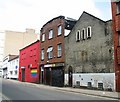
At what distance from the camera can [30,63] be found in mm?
47938

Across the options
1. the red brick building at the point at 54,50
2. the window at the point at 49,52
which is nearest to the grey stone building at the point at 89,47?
the red brick building at the point at 54,50

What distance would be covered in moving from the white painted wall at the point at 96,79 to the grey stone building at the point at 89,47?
0.39 metres

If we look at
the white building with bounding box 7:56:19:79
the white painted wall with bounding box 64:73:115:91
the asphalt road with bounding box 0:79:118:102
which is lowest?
the asphalt road with bounding box 0:79:118:102

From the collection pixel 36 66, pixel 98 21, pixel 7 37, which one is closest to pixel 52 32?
pixel 36 66

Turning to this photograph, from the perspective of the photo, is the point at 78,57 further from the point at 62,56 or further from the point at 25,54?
the point at 25,54

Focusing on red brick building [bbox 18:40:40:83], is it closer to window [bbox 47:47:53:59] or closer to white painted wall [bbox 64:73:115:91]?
window [bbox 47:47:53:59]

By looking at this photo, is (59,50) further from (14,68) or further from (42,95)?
(14,68)

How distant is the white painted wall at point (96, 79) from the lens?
936 inches

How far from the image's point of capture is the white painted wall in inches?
936

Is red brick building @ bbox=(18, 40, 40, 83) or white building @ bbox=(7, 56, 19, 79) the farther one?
white building @ bbox=(7, 56, 19, 79)

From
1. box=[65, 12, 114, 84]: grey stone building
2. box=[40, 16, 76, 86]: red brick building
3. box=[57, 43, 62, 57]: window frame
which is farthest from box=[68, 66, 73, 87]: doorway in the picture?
box=[57, 43, 62, 57]: window frame

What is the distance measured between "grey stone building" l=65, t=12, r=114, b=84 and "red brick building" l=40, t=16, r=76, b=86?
166cm

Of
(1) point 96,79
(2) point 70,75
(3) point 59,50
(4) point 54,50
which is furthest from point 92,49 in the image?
(4) point 54,50

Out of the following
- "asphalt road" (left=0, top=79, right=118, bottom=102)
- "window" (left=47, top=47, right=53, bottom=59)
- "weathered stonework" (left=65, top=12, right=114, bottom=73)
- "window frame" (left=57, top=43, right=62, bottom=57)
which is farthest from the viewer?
"window" (left=47, top=47, right=53, bottom=59)
